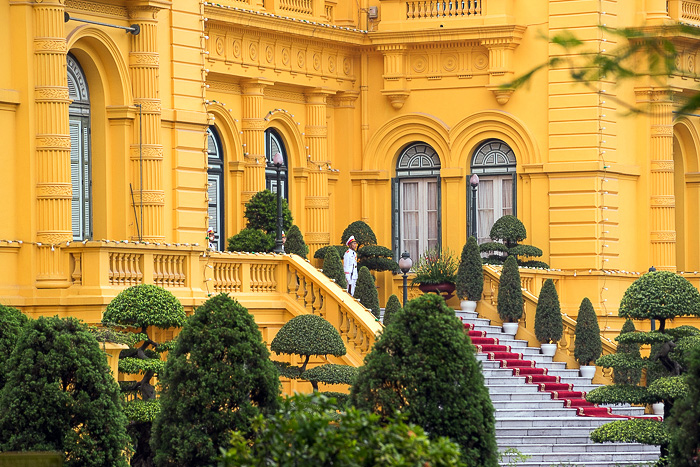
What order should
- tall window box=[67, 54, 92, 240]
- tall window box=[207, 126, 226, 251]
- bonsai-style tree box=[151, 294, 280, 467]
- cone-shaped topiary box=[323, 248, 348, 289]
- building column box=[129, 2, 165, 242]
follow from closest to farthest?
bonsai-style tree box=[151, 294, 280, 467] < tall window box=[67, 54, 92, 240] < building column box=[129, 2, 165, 242] < cone-shaped topiary box=[323, 248, 348, 289] < tall window box=[207, 126, 226, 251]

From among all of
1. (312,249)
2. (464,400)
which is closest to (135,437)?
(464,400)

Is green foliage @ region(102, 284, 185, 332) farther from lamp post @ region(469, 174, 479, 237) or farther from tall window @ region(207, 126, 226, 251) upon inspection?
lamp post @ region(469, 174, 479, 237)

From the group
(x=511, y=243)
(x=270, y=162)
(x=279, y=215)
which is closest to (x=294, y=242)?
(x=279, y=215)

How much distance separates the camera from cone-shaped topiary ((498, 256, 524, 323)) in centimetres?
2919

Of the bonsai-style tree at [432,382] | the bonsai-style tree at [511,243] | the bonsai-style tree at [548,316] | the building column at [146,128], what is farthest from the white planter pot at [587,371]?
the bonsai-style tree at [432,382]

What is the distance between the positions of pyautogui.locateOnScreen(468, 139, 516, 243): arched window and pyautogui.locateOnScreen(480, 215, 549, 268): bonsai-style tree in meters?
1.29

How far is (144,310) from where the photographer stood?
68.3ft

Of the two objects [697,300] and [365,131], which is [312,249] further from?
[697,300]

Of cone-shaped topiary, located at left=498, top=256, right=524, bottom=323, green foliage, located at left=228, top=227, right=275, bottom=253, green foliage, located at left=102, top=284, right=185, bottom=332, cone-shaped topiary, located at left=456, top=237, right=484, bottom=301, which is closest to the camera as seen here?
green foliage, located at left=102, top=284, right=185, bottom=332

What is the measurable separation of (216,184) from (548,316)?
7222 mm

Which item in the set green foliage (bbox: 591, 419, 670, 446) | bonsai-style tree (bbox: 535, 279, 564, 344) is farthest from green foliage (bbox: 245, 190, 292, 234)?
green foliage (bbox: 591, 419, 670, 446)

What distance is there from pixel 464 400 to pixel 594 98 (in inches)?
720

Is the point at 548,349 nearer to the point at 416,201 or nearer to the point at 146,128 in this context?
the point at 416,201

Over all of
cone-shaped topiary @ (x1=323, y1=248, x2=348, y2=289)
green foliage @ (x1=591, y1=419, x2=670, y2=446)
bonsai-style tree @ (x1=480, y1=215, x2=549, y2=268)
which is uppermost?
bonsai-style tree @ (x1=480, y1=215, x2=549, y2=268)
